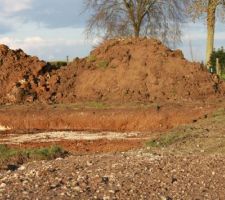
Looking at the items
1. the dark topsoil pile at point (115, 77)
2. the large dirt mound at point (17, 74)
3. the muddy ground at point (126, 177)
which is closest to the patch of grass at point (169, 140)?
the muddy ground at point (126, 177)

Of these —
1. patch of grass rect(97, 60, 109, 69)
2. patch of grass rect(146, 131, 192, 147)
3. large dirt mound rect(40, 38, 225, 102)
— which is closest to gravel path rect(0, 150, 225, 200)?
Result: patch of grass rect(146, 131, 192, 147)

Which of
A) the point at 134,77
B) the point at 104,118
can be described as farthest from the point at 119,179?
the point at 134,77

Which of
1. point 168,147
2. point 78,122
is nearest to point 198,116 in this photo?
point 78,122

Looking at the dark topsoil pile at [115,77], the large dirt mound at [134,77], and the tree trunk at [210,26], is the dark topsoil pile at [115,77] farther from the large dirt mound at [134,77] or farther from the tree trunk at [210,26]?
the tree trunk at [210,26]

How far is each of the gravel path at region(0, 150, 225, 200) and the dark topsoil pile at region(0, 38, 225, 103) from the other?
1616 cm

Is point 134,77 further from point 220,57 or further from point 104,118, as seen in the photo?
point 220,57

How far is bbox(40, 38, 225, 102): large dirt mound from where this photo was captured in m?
28.5

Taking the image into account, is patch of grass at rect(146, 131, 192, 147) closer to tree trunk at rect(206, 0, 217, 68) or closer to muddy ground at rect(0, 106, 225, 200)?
muddy ground at rect(0, 106, 225, 200)

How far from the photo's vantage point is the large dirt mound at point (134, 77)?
2848cm

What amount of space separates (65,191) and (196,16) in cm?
3468

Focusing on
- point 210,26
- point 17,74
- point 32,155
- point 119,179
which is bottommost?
point 32,155

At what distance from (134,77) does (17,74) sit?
6.03m

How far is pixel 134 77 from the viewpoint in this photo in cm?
2923

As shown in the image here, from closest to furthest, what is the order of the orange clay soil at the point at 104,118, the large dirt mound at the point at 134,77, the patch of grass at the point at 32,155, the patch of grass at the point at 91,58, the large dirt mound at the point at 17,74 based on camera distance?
the patch of grass at the point at 32,155 → the orange clay soil at the point at 104,118 → the large dirt mound at the point at 134,77 → the large dirt mound at the point at 17,74 → the patch of grass at the point at 91,58
